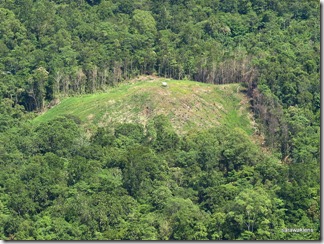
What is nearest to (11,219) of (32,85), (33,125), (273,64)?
(33,125)

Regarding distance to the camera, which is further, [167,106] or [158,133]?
[167,106]

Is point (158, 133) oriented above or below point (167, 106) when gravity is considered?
below

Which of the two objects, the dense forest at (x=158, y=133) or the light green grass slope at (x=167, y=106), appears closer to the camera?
the dense forest at (x=158, y=133)

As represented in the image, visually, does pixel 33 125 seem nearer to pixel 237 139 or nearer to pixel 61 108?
pixel 61 108

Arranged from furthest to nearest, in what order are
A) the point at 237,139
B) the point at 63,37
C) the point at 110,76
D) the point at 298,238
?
the point at 63,37
the point at 110,76
the point at 237,139
the point at 298,238

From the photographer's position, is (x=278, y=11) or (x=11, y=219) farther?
(x=278, y=11)
